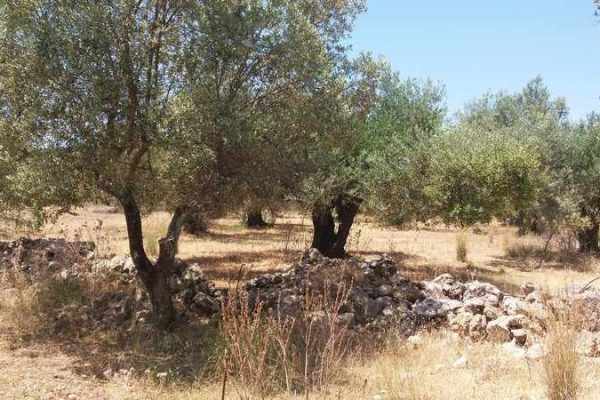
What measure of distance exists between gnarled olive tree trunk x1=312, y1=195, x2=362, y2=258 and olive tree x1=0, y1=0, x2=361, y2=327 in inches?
335

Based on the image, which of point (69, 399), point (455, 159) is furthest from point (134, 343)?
point (455, 159)

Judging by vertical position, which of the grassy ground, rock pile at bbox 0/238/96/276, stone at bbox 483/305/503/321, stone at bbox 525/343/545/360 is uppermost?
rock pile at bbox 0/238/96/276

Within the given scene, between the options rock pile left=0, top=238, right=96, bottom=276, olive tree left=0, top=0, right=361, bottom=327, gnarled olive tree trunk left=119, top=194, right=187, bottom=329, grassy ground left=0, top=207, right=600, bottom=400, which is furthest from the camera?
rock pile left=0, top=238, right=96, bottom=276

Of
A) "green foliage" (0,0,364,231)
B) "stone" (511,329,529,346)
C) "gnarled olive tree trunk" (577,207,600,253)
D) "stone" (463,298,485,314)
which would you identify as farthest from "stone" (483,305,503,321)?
"gnarled olive tree trunk" (577,207,600,253)

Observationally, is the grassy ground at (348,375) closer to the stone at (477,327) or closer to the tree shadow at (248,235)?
the stone at (477,327)

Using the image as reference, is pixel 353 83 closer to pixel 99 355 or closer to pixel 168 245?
pixel 168 245

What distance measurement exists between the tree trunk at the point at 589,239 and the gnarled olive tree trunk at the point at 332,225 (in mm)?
11345

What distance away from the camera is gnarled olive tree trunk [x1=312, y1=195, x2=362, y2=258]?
694 inches

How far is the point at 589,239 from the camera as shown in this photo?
23078 mm

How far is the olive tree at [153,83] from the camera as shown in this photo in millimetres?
8039

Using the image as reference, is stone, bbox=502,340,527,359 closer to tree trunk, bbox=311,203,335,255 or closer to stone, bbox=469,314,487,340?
stone, bbox=469,314,487,340

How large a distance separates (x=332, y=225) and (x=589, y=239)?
12.1 meters

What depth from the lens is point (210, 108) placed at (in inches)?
324

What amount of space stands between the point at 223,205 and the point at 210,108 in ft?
6.59
